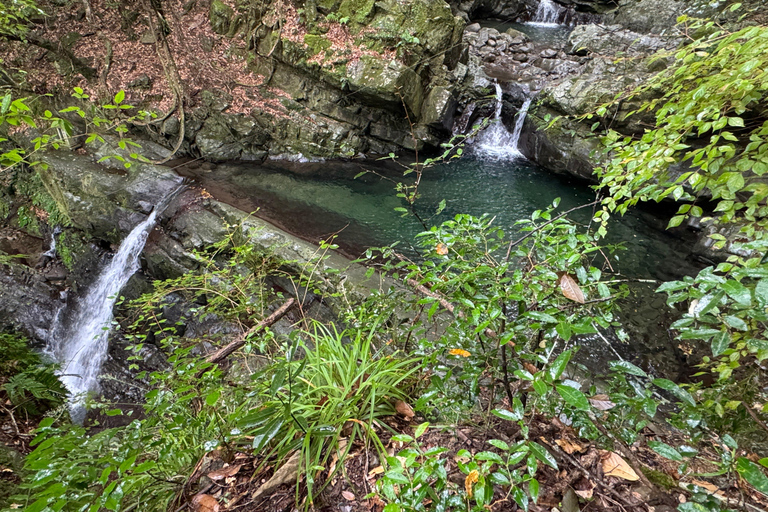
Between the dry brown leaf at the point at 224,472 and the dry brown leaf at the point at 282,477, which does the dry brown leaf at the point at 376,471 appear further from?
the dry brown leaf at the point at 224,472

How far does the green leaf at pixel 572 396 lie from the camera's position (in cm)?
97

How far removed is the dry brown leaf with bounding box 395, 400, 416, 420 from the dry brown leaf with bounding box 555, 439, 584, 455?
0.74 metres

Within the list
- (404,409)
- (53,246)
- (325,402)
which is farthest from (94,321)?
(404,409)

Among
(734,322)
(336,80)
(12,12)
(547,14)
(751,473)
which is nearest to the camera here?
(751,473)

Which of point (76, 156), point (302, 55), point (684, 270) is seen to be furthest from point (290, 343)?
point (302, 55)

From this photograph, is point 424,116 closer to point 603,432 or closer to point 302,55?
point 302,55

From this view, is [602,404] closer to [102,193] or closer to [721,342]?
[721,342]

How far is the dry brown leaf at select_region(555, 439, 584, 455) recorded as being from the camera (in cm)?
161

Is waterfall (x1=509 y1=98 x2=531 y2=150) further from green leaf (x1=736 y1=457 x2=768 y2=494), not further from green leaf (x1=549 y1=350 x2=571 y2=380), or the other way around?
green leaf (x1=736 y1=457 x2=768 y2=494)

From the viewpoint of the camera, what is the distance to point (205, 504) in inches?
61.9

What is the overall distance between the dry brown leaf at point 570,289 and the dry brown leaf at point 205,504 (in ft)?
5.77

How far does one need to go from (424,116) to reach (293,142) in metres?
3.70

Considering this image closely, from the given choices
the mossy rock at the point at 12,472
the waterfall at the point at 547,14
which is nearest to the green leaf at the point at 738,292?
the mossy rock at the point at 12,472

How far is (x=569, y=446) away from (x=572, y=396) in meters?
0.85
